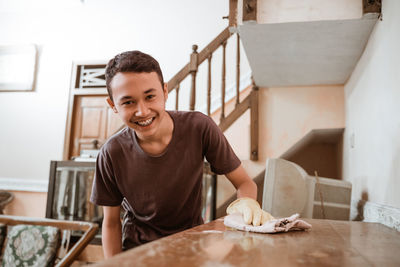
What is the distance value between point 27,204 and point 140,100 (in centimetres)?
467

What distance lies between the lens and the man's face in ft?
3.79

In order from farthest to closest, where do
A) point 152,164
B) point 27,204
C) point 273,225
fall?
point 27,204, point 152,164, point 273,225

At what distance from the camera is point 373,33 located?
1.92 meters

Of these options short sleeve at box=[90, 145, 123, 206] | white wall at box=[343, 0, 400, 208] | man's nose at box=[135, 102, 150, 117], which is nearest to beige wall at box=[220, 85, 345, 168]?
white wall at box=[343, 0, 400, 208]

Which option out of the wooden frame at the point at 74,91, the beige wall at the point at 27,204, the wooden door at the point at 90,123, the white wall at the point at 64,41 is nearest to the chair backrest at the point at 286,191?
the white wall at the point at 64,41

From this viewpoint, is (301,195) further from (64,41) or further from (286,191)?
(64,41)

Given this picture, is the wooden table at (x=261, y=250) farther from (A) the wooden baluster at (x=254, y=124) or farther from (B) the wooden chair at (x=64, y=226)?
(A) the wooden baluster at (x=254, y=124)

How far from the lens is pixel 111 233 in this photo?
134cm

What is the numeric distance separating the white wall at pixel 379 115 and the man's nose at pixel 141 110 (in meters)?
1.12

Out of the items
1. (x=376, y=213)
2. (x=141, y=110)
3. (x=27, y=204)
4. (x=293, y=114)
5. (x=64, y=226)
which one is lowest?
(x=27, y=204)

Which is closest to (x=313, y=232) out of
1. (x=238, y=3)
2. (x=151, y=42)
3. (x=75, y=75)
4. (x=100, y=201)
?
(x=100, y=201)

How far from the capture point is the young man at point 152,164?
1199 mm

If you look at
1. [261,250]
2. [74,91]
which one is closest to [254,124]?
[261,250]

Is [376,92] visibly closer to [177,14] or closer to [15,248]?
[15,248]
